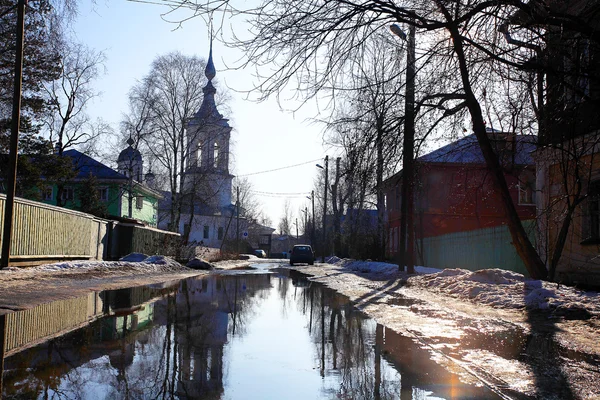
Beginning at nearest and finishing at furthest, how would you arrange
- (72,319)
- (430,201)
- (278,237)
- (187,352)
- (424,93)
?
(187,352), (72,319), (424,93), (430,201), (278,237)

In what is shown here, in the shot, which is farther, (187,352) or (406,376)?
(187,352)

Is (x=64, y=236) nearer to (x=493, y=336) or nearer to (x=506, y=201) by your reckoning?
(x=506, y=201)

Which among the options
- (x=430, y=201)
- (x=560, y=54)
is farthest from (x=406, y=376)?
(x=430, y=201)

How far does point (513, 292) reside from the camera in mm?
11797

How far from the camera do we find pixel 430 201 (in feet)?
135

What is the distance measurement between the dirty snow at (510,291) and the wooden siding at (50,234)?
40.0 feet

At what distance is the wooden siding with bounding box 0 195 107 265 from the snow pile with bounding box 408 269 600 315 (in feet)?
40.3

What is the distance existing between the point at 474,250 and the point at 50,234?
1685 centimetres

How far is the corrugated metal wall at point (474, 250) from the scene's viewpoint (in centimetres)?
2155

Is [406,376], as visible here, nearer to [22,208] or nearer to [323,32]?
[323,32]

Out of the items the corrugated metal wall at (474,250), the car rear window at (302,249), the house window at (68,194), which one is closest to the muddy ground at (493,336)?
the corrugated metal wall at (474,250)

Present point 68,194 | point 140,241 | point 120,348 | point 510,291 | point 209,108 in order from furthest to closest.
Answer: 1. point 68,194
2. point 209,108
3. point 140,241
4. point 510,291
5. point 120,348

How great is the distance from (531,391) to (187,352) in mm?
3039

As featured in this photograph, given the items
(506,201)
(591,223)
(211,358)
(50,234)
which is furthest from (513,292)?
(50,234)
